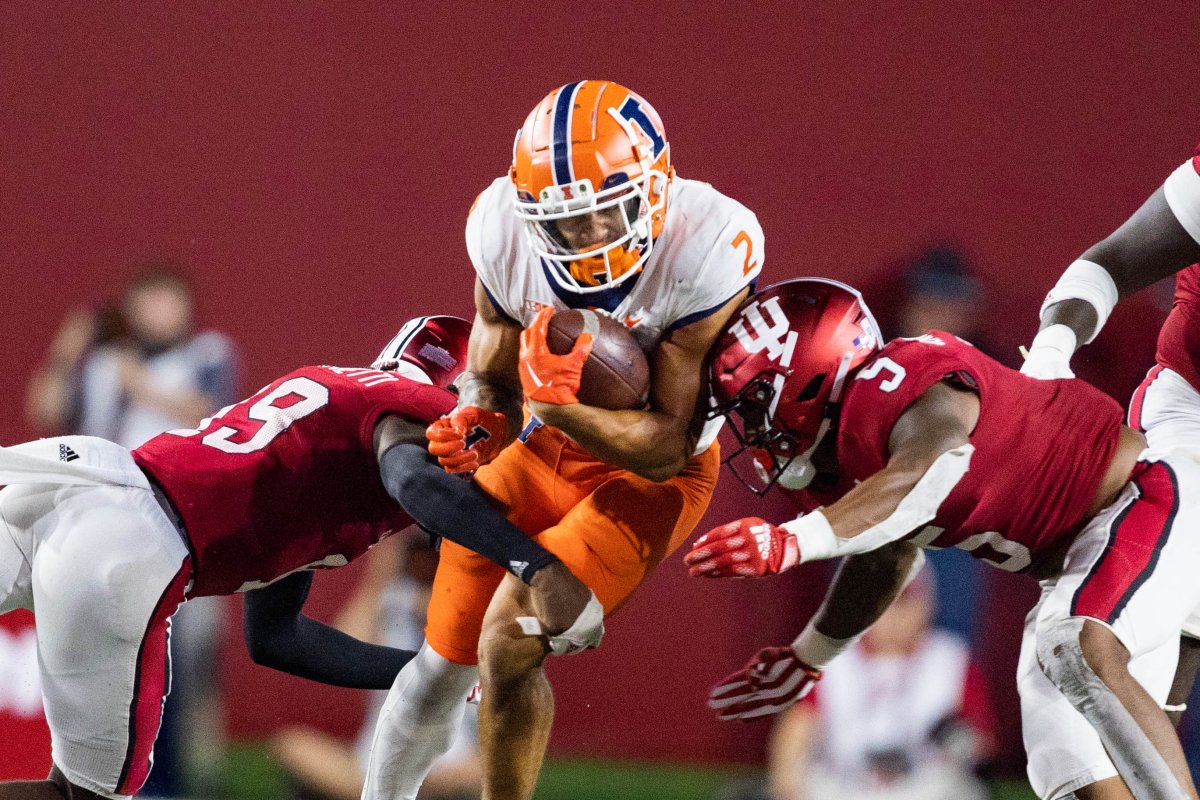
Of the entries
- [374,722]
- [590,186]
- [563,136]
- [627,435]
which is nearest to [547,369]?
[627,435]

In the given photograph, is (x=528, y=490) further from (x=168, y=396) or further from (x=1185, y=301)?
(x=168, y=396)

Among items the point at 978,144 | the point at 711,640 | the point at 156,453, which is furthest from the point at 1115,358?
the point at 156,453

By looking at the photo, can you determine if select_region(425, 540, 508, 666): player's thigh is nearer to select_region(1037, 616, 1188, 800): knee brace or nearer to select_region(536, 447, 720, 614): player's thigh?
select_region(536, 447, 720, 614): player's thigh


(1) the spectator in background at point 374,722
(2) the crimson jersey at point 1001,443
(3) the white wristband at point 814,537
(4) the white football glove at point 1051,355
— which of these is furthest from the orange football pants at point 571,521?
(1) the spectator in background at point 374,722

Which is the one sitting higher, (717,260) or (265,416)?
(717,260)

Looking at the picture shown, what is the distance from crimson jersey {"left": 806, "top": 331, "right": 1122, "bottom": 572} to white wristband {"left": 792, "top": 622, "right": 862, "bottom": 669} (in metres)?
0.42

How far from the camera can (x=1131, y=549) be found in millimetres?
2379

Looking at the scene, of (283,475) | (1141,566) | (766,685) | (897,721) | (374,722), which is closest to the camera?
(1141,566)

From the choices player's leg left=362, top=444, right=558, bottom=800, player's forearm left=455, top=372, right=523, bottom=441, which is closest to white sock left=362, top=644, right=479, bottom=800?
player's leg left=362, top=444, right=558, bottom=800

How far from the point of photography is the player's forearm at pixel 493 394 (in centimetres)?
274

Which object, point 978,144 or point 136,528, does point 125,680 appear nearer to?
point 136,528

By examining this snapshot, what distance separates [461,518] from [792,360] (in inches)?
24.7

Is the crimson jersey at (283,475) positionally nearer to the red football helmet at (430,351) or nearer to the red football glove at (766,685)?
the red football helmet at (430,351)

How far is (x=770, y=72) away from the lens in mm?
4066
